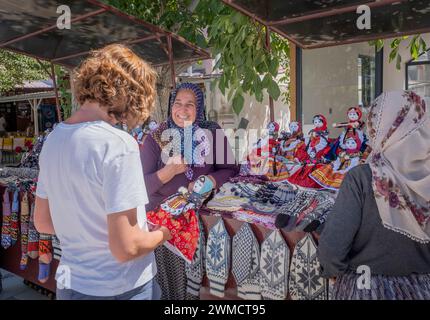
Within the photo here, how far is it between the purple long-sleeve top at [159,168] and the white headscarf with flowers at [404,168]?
1097mm

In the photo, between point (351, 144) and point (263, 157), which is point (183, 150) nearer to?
point (263, 157)

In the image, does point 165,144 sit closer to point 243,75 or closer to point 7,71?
point 243,75

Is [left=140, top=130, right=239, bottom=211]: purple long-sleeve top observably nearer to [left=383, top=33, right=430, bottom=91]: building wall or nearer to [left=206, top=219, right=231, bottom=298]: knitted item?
[left=206, top=219, right=231, bottom=298]: knitted item

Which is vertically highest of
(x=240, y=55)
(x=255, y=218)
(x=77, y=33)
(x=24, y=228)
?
(x=77, y=33)

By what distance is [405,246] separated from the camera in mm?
1566

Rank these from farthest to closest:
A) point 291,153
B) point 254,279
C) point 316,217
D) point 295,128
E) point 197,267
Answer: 1. point 295,128
2. point 291,153
3. point 197,267
4. point 254,279
5. point 316,217

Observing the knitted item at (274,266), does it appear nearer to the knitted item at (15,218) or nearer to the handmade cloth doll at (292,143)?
the handmade cloth doll at (292,143)

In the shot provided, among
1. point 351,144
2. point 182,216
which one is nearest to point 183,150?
point 182,216

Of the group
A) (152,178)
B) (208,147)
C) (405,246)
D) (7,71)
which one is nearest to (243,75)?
(208,147)

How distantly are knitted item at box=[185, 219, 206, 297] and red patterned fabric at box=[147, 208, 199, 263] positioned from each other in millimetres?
381

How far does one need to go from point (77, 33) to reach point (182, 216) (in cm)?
272

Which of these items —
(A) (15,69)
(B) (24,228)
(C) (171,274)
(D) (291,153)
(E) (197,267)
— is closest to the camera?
(E) (197,267)

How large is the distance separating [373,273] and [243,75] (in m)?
2.63

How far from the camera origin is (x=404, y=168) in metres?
1.52
